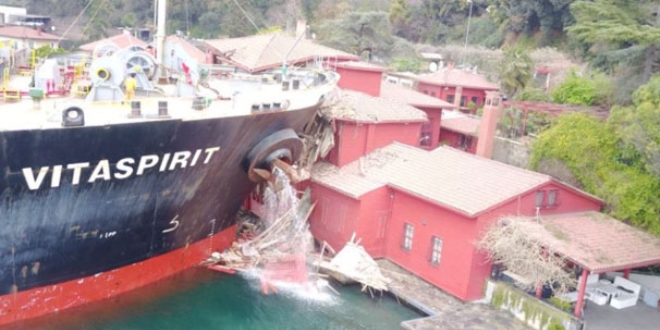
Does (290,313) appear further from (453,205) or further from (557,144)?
(557,144)

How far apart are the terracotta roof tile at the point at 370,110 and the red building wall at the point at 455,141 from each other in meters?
3.93

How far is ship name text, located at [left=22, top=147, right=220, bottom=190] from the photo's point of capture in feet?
34.5

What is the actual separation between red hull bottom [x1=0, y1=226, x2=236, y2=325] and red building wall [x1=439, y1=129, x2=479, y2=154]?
11.2 meters

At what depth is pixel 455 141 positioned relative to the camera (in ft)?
76.5

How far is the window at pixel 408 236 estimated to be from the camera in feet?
51.3

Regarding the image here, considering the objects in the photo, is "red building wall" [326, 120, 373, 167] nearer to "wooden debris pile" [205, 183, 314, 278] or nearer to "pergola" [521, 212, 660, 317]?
"wooden debris pile" [205, 183, 314, 278]

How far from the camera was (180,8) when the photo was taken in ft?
189

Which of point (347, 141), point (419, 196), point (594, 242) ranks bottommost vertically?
point (594, 242)

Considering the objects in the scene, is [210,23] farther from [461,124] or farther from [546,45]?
[461,124]

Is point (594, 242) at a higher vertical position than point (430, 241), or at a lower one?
higher

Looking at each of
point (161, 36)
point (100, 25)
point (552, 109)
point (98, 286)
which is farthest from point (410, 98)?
point (100, 25)

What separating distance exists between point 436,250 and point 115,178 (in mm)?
7902

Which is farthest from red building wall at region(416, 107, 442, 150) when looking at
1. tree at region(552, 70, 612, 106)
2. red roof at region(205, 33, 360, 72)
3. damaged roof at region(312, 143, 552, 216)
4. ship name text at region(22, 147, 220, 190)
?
ship name text at region(22, 147, 220, 190)

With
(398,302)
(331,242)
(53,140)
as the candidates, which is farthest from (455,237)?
(53,140)
